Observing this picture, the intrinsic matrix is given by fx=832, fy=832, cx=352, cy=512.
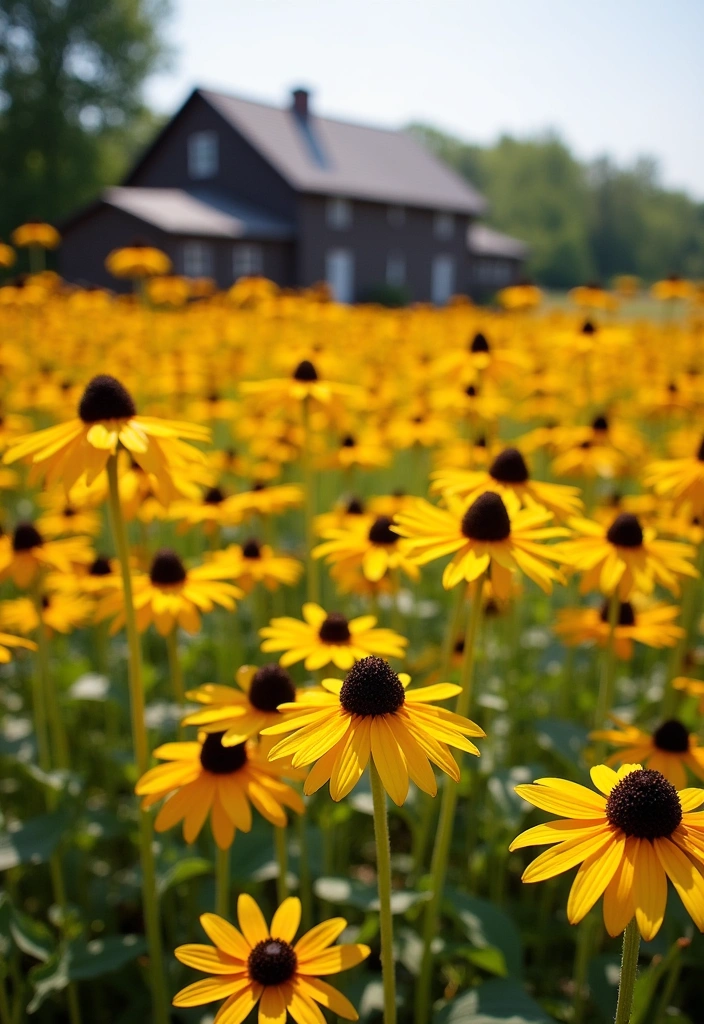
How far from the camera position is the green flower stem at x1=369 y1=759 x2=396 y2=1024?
4.82 feet

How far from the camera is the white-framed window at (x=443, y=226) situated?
108 ft

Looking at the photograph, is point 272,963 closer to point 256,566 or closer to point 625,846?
point 625,846

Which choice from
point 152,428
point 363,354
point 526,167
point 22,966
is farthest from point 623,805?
point 526,167

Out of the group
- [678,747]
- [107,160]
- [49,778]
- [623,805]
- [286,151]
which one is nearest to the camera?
[623,805]

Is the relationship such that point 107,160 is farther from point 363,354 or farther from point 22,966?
point 22,966

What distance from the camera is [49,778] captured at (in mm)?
2547

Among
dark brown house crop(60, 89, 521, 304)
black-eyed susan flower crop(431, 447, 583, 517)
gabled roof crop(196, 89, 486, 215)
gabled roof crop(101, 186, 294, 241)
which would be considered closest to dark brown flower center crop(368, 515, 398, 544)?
black-eyed susan flower crop(431, 447, 583, 517)

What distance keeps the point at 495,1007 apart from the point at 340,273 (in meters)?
29.1

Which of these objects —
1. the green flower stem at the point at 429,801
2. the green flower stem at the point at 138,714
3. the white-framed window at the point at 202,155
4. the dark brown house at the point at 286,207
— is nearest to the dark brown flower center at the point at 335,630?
the green flower stem at the point at 429,801

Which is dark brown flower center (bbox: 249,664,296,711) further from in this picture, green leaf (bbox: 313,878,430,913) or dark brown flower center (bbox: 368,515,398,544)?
dark brown flower center (bbox: 368,515,398,544)

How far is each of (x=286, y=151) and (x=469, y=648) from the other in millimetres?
28843

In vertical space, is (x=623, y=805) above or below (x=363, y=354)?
below

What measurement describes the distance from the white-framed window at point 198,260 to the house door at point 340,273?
16.9ft

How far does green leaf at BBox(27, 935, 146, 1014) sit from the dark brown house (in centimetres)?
2177
